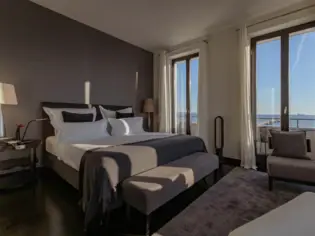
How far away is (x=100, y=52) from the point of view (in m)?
4.77

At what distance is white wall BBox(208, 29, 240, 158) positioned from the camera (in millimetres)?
4438

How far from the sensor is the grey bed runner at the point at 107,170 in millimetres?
2001

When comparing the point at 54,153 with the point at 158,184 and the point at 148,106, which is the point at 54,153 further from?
the point at 148,106

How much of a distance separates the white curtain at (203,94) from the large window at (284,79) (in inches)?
39.5

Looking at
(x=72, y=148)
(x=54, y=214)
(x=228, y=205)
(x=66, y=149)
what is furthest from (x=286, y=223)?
(x=66, y=149)

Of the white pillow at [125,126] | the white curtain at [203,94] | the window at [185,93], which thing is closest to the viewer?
the white pillow at [125,126]

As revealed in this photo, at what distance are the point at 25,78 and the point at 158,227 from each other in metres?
3.25

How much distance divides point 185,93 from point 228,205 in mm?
3576

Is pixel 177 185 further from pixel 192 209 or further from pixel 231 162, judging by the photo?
pixel 231 162

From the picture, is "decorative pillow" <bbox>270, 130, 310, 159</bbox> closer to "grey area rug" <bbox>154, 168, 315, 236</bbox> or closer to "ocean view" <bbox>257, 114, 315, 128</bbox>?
"grey area rug" <bbox>154, 168, 315, 236</bbox>

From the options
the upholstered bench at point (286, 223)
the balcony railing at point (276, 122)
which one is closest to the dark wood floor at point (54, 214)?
the upholstered bench at point (286, 223)

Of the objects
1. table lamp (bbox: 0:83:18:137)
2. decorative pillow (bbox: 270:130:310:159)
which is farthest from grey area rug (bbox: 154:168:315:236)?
table lamp (bbox: 0:83:18:137)

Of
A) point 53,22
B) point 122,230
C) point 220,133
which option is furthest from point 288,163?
point 53,22

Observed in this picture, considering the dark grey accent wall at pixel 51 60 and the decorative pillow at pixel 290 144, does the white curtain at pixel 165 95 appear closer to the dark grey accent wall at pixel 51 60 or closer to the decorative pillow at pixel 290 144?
the dark grey accent wall at pixel 51 60
